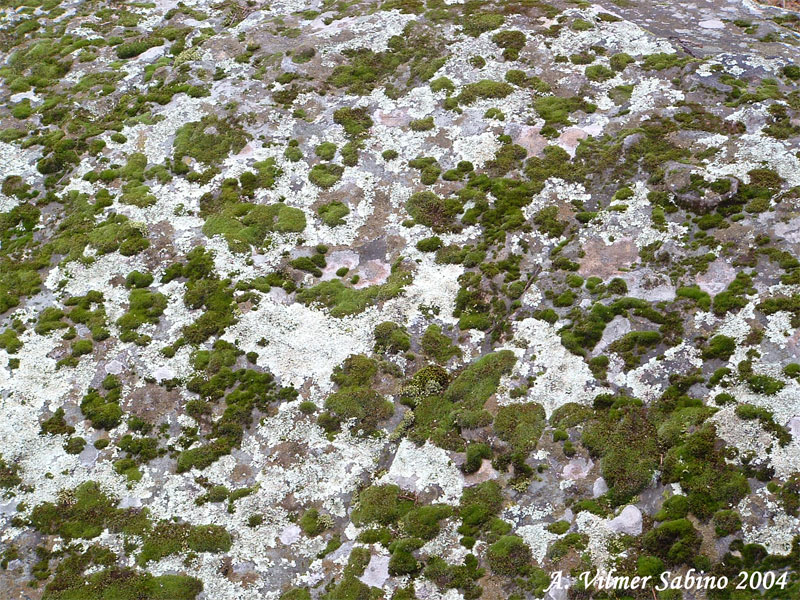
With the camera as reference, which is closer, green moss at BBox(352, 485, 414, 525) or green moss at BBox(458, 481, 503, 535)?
green moss at BBox(458, 481, 503, 535)

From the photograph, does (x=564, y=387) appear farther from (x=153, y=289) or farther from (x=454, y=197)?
(x=153, y=289)

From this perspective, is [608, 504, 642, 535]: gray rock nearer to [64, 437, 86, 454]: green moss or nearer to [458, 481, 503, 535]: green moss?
[458, 481, 503, 535]: green moss

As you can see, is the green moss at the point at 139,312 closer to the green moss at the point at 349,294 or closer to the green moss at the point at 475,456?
the green moss at the point at 349,294

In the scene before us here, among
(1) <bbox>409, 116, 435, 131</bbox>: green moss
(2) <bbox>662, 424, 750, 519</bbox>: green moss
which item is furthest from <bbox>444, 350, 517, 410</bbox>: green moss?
(1) <bbox>409, 116, 435, 131</bbox>: green moss

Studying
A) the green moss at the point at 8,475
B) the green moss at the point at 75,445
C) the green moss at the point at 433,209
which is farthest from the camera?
the green moss at the point at 433,209

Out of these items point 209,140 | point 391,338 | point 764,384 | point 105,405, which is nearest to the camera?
point 764,384

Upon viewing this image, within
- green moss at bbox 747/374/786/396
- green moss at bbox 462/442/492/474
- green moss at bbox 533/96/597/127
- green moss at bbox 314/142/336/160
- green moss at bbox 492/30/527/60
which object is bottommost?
green moss at bbox 462/442/492/474

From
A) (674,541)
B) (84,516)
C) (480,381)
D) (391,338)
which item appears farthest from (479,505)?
(84,516)

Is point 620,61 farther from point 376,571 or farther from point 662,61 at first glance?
point 376,571

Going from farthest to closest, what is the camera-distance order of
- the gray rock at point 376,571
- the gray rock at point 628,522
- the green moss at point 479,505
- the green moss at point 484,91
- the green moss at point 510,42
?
the green moss at point 510,42 → the green moss at point 484,91 → the green moss at point 479,505 → the gray rock at point 376,571 → the gray rock at point 628,522

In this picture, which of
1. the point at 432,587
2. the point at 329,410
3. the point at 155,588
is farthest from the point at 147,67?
the point at 432,587

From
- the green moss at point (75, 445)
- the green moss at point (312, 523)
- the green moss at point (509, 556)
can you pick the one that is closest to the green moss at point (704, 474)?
the green moss at point (509, 556)
